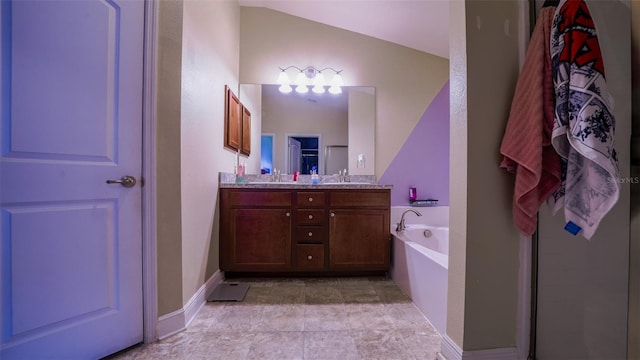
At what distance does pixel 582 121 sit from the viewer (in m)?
0.75

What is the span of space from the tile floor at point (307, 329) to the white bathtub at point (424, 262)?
0.28 ft

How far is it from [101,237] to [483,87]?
1.86 m

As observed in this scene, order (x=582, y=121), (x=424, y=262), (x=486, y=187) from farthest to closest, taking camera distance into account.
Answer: (x=424, y=262)
(x=486, y=187)
(x=582, y=121)

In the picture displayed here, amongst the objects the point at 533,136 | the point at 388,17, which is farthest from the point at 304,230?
the point at 388,17

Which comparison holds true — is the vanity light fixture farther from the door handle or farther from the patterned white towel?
the patterned white towel

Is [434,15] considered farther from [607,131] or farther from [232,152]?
[232,152]

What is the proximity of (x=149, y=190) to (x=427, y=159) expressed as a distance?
97.6 inches

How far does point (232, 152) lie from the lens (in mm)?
2330

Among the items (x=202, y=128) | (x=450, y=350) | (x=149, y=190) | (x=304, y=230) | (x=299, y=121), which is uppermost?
(x=299, y=121)

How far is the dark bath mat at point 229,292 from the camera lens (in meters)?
1.78

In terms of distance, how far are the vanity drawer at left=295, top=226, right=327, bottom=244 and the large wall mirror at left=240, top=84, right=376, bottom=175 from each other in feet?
2.35

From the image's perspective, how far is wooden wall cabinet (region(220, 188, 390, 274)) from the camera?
2.08 m

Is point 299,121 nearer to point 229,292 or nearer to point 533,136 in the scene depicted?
point 229,292

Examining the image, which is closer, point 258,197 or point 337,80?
point 258,197
